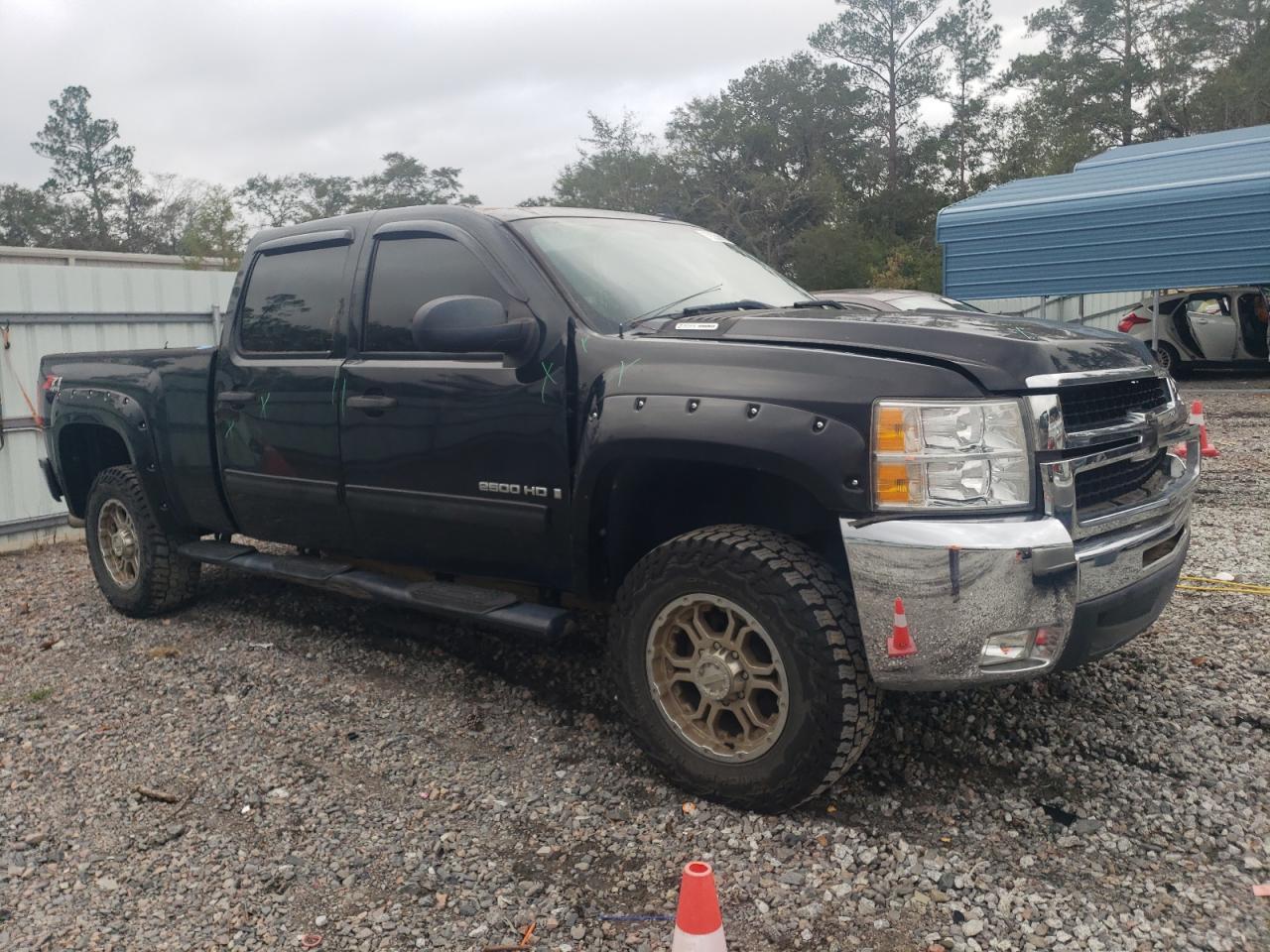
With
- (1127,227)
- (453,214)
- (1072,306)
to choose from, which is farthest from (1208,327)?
(453,214)

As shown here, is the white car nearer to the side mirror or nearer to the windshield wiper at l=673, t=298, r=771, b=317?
the windshield wiper at l=673, t=298, r=771, b=317

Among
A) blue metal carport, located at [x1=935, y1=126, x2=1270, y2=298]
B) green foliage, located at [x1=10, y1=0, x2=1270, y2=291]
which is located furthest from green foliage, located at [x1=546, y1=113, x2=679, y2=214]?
blue metal carport, located at [x1=935, y1=126, x2=1270, y2=298]

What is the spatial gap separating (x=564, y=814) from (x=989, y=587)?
1508 mm

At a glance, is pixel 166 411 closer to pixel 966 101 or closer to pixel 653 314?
pixel 653 314

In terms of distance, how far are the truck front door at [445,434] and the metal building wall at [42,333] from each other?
473 centimetres

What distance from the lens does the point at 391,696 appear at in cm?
450

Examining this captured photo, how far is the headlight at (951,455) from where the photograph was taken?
2910mm

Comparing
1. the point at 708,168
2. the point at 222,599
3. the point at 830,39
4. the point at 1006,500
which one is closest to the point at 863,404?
the point at 1006,500

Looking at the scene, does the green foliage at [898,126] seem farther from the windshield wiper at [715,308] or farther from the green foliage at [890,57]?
the windshield wiper at [715,308]

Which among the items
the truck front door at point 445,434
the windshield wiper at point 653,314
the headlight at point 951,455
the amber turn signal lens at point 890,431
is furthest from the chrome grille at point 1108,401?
the truck front door at point 445,434

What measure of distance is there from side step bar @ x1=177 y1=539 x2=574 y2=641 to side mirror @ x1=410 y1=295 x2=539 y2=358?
36.8 inches

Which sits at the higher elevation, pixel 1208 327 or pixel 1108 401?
pixel 1208 327

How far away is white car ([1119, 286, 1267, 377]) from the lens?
1703 centimetres

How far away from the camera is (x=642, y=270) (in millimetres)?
4152
